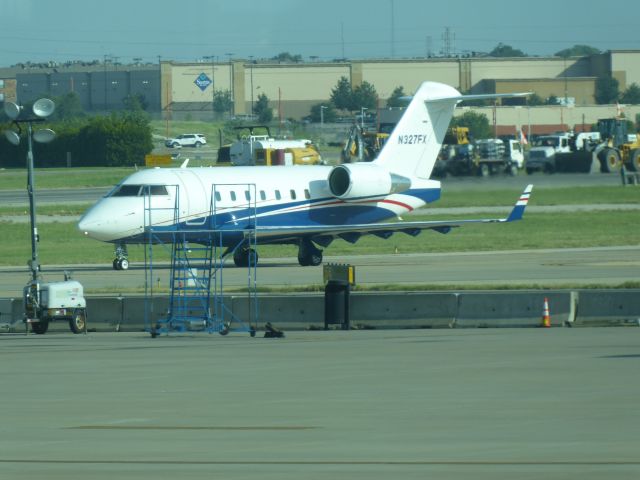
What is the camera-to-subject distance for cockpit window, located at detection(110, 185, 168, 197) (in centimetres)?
3484

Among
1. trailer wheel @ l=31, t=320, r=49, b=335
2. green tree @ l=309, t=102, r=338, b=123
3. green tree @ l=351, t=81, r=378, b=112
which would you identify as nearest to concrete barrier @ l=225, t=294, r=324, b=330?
trailer wheel @ l=31, t=320, r=49, b=335

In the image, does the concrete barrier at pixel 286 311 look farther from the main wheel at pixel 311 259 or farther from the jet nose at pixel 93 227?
the main wheel at pixel 311 259

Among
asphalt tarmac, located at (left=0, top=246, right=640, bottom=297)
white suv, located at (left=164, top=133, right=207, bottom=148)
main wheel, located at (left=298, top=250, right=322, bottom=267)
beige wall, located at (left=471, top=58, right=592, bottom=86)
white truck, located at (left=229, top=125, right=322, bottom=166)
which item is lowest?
asphalt tarmac, located at (left=0, top=246, right=640, bottom=297)

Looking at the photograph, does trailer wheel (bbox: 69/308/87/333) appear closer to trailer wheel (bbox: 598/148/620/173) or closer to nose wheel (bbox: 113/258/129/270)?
nose wheel (bbox: 113/258/129/270)

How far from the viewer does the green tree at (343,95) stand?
144m

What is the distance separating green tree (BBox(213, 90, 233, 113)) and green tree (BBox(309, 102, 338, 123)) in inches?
370

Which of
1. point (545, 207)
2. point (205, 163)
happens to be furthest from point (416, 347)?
point (205, 163)

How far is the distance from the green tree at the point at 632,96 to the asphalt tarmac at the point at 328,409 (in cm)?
12163

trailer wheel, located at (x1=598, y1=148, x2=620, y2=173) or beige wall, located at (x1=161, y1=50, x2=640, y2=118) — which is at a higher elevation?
beige wall, located at (x1=161, y1=50, x2=640, y2=118)

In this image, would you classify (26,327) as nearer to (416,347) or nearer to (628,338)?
(416,347)

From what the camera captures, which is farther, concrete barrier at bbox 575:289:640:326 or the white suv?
the white suv

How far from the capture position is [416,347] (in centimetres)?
1939

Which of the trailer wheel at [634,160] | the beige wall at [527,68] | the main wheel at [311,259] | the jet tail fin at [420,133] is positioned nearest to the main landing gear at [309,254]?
the main wheel at [311,259]

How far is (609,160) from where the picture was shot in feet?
271
